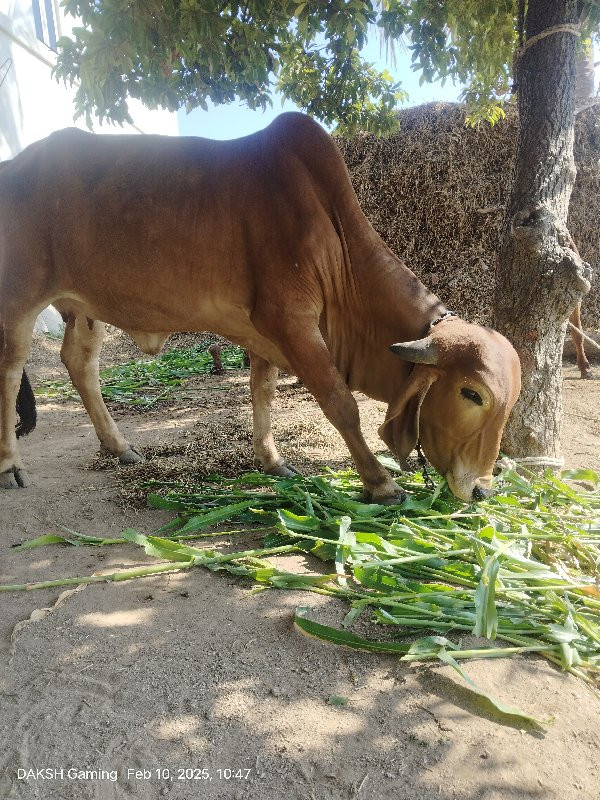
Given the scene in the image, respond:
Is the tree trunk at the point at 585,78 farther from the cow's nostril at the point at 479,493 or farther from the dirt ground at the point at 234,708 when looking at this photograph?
the dirt ground at the point at 234,708

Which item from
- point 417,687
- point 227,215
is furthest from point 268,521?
point 227,215

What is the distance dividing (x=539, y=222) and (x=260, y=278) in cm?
148

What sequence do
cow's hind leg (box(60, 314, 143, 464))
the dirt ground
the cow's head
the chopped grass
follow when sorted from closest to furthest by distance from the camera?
1. the dirt ground
2. the cow's head
3. cow's hind leg (box(60, 314, 143, 464))
4. the chopped grass

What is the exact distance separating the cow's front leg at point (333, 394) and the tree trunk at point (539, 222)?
89 cm

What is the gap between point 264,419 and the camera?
3.66m

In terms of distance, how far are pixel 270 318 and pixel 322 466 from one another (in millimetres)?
1043

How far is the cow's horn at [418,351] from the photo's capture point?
2.57 metres

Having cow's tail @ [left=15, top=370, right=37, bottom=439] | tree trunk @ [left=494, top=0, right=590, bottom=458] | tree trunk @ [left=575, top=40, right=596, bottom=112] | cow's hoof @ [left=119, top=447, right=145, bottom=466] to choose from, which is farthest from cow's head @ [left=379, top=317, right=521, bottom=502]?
tree trunk @ [left=575, top=40, right=596, bottom=112]

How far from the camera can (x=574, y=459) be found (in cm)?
368

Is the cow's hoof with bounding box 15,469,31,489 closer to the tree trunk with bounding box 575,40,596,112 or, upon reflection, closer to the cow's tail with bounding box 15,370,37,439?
the cow's tail with bounding box 15,370,37,439

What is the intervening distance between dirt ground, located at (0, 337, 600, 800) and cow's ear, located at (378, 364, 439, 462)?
795 millimetres

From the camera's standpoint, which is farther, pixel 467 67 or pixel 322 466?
pixel 467 67

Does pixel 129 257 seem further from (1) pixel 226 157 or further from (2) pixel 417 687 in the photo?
(2) pixel 417 687

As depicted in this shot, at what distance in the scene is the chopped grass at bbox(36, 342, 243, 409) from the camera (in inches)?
→ 247
